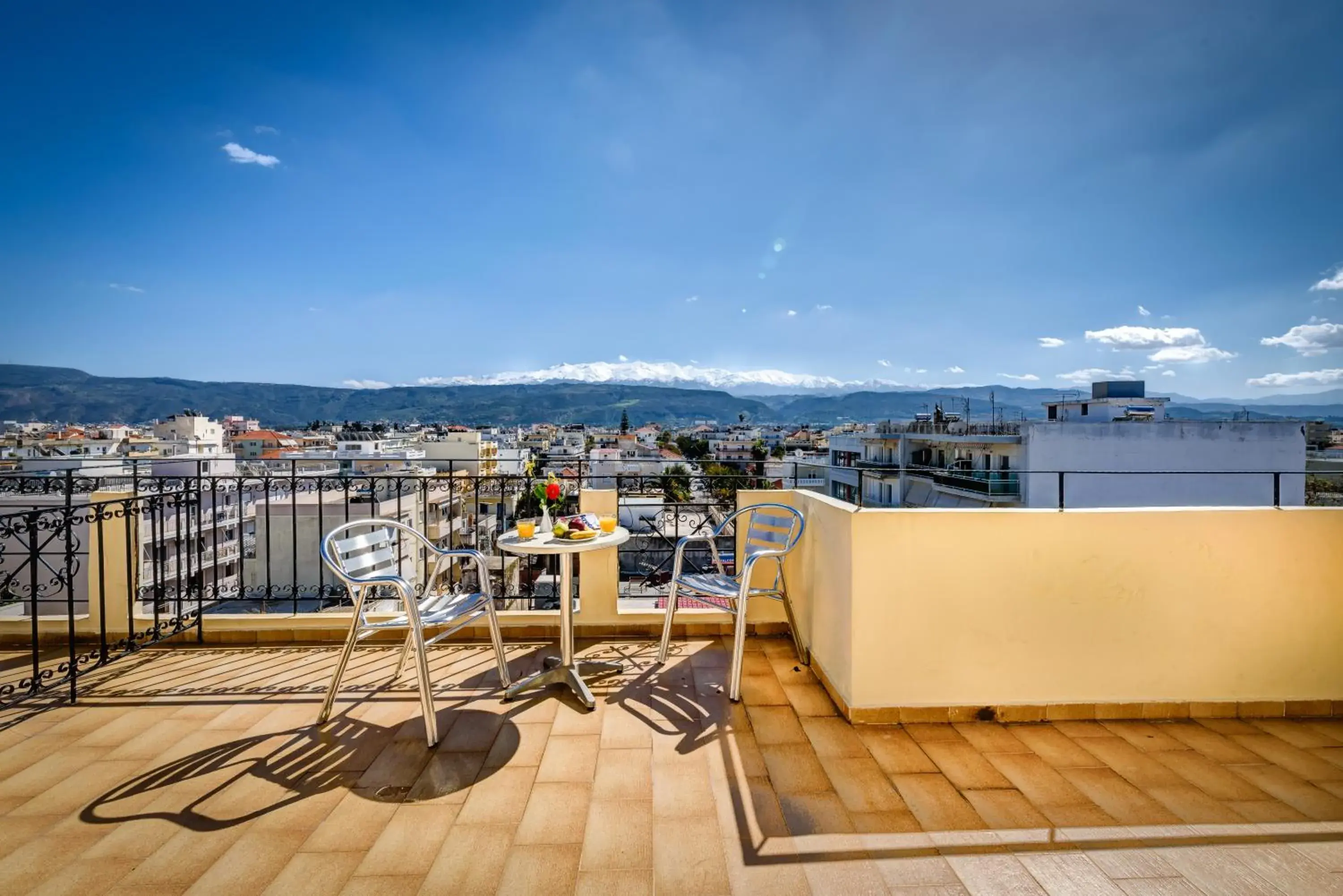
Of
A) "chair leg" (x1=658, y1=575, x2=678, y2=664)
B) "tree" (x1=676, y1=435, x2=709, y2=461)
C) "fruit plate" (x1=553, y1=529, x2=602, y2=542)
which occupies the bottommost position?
"tree" (x1=676, y1=435, x2=709, y2=461)

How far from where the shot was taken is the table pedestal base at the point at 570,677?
8.13ft

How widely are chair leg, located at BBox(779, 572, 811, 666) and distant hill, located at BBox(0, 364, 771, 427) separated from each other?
49.9 m

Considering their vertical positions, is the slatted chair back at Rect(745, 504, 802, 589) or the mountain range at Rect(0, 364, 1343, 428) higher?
the mountain range at Rect(0, 364, 1343, 428)

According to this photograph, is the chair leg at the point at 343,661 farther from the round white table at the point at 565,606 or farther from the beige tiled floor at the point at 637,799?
the round white table at the point at 565,606

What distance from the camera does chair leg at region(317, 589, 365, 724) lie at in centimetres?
217

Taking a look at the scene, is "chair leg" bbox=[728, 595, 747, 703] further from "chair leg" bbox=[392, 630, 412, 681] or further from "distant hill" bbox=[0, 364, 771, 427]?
"distant hill" bbox=[0, 364, 771, 427]

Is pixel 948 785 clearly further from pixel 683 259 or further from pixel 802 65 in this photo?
pixel 683 259

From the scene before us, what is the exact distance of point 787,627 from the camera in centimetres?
337

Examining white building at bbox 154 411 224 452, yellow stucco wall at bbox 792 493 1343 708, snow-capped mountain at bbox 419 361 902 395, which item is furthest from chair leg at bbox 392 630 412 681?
snow-capped mountain at bbox 419 361 902 395

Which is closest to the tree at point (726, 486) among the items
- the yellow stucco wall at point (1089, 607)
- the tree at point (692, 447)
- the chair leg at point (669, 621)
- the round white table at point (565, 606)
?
the chair leg at point (669, 621)

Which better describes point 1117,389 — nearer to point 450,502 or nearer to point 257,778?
point 450,502

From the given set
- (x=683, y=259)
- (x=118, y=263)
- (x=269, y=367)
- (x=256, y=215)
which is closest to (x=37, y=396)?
(x=269, y=367)

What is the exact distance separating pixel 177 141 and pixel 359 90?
3489mm

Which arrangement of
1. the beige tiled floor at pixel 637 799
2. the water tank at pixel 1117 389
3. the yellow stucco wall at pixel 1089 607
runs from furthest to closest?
the water tank at pixel 1117 389, the yellow stucco wall at pixel 1089 607, the beige tiled floor at pixel 637 799
